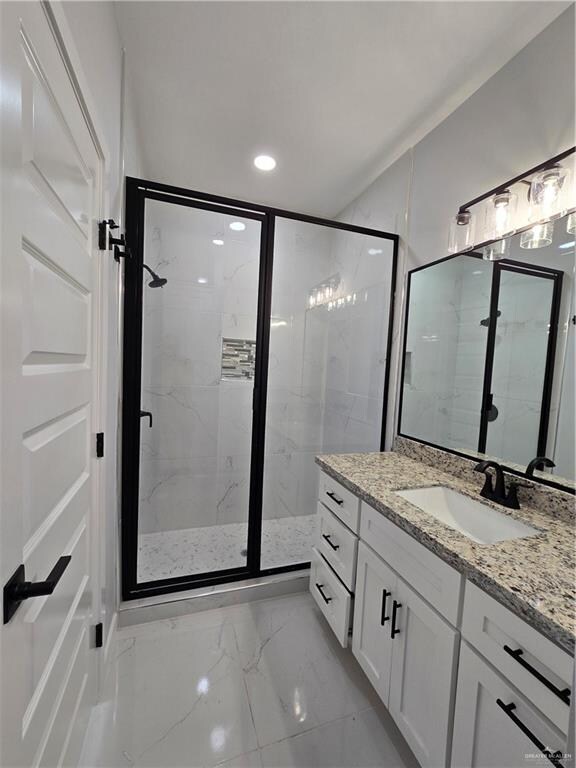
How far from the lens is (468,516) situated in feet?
4.40

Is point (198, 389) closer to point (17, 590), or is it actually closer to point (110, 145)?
point (110, 145)

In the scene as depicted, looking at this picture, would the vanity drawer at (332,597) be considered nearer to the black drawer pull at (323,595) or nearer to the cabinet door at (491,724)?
the black drawer pull at (323,595)

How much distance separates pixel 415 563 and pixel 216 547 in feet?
5.36

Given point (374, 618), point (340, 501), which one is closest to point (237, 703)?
point (374, 618)

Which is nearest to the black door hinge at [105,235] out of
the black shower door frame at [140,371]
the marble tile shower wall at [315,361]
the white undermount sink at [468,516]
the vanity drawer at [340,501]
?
the black shower door frame at [140,371]

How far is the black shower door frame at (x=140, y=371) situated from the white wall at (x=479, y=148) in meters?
0.25

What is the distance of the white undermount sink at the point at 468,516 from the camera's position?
1.18 m

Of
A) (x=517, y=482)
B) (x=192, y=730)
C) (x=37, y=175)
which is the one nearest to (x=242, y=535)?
(x=192, y=730)

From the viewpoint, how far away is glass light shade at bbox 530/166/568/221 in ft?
4.05

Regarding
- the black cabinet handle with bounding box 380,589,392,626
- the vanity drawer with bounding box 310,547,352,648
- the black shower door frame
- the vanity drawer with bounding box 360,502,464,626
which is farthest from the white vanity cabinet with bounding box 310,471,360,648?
the black shower door frame

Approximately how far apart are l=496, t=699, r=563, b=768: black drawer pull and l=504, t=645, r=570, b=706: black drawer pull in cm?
11

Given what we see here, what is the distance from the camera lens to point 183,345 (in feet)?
7.63

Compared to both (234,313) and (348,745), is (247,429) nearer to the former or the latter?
(234,313)

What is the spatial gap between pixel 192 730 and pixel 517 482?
5.18 ft
